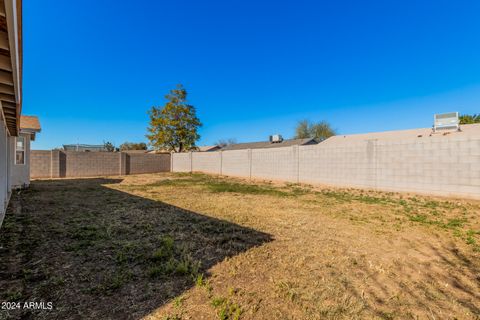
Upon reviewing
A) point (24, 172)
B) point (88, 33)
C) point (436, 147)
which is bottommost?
point (24, 172)

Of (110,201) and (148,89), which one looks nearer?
(110,201)

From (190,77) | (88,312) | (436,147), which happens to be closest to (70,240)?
(88,312)

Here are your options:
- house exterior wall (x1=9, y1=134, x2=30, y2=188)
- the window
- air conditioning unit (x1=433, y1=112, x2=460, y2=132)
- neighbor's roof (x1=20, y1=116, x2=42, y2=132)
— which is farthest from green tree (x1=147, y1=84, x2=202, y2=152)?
air conditioning unit (x1=433, y1=112, x2=460, y2=132)

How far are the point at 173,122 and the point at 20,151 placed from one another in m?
14.5

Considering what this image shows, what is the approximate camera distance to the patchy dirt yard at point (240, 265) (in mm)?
1862

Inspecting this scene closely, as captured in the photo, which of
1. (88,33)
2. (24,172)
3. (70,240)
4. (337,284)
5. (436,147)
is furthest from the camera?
(88,33)

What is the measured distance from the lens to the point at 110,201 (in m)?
6.47

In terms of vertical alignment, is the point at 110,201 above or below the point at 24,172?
below

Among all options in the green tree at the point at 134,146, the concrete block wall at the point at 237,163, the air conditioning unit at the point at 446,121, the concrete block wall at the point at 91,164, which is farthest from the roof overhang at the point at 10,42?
the green tree at the point at 134,146

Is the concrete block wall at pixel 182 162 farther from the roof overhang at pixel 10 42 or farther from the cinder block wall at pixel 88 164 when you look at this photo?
the roof overhang at pixel 10 42

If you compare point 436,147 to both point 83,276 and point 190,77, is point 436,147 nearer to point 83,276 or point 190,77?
point 83,276

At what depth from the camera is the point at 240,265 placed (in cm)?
264

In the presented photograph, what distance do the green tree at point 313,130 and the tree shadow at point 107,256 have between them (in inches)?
1259

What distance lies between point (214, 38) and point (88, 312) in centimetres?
1693
